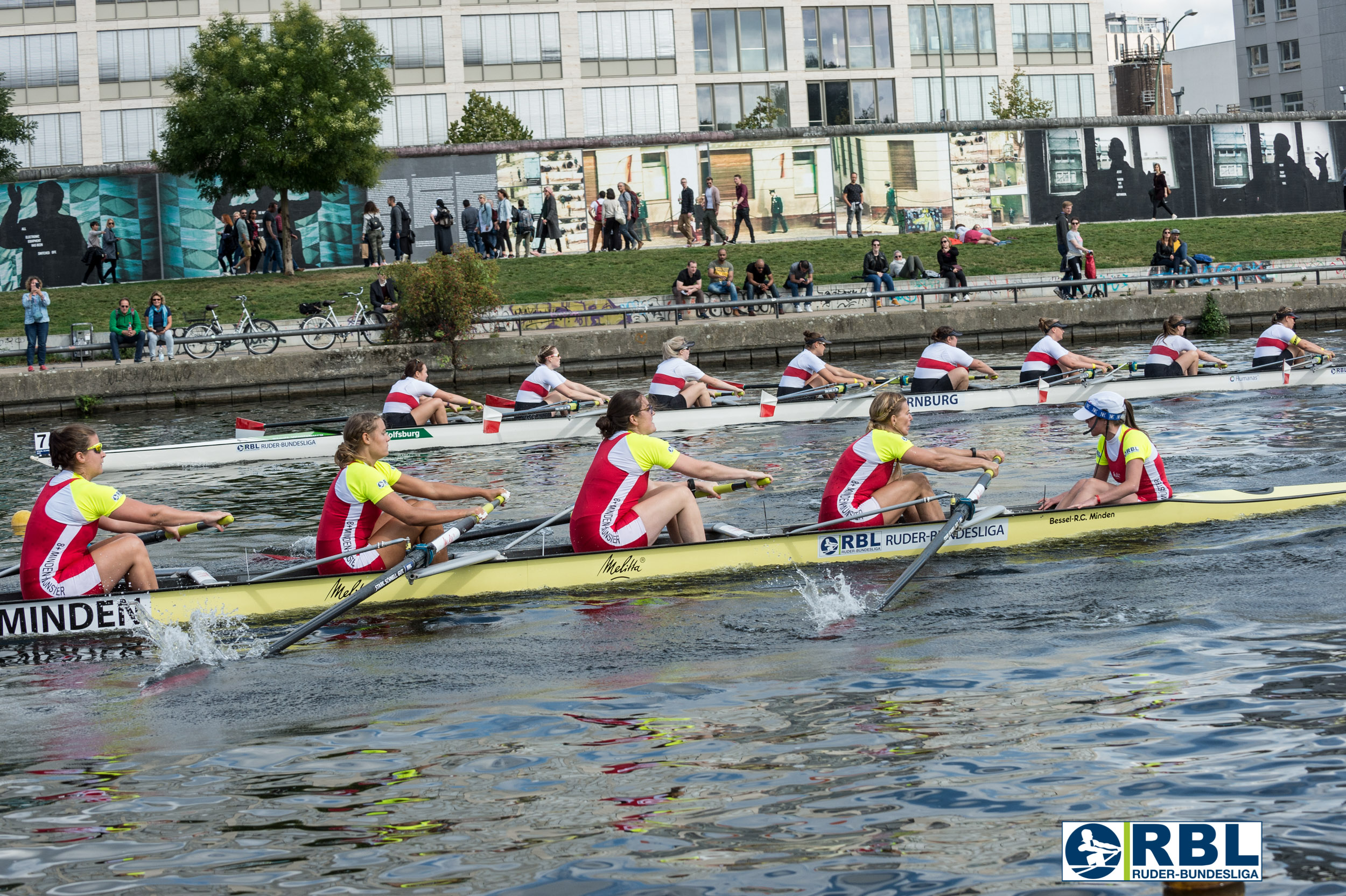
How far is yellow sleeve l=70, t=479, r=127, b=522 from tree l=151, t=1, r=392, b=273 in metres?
29.8

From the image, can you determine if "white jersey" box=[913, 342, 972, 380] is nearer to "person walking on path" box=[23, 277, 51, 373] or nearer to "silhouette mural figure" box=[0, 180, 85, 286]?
"person walking on path" box=[23, 277, 51, 373]

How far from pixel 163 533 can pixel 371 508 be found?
5.55ft

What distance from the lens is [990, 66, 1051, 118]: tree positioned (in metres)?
62.0

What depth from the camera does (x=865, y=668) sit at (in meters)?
9.34

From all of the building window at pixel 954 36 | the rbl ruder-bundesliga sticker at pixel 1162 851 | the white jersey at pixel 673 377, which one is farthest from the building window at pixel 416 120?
the rbl ruder-bundesliga sticker at pixel 1162 851

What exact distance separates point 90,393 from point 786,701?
22.5 metres

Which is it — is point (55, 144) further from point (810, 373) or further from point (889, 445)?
point (889, 445)

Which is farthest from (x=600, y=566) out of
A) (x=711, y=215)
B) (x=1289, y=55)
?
(x=1289, y=55)

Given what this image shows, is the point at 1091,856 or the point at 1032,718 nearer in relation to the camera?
the point at 1091,856

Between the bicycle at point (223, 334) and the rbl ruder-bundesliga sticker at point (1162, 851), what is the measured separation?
81.2ft

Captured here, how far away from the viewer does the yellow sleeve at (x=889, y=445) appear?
11.5m

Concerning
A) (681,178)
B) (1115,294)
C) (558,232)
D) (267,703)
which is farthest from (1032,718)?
(681,178)

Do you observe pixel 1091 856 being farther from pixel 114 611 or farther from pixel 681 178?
pixel 681 178

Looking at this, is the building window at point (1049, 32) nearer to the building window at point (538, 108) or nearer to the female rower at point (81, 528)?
the building window at point (538, 108)
